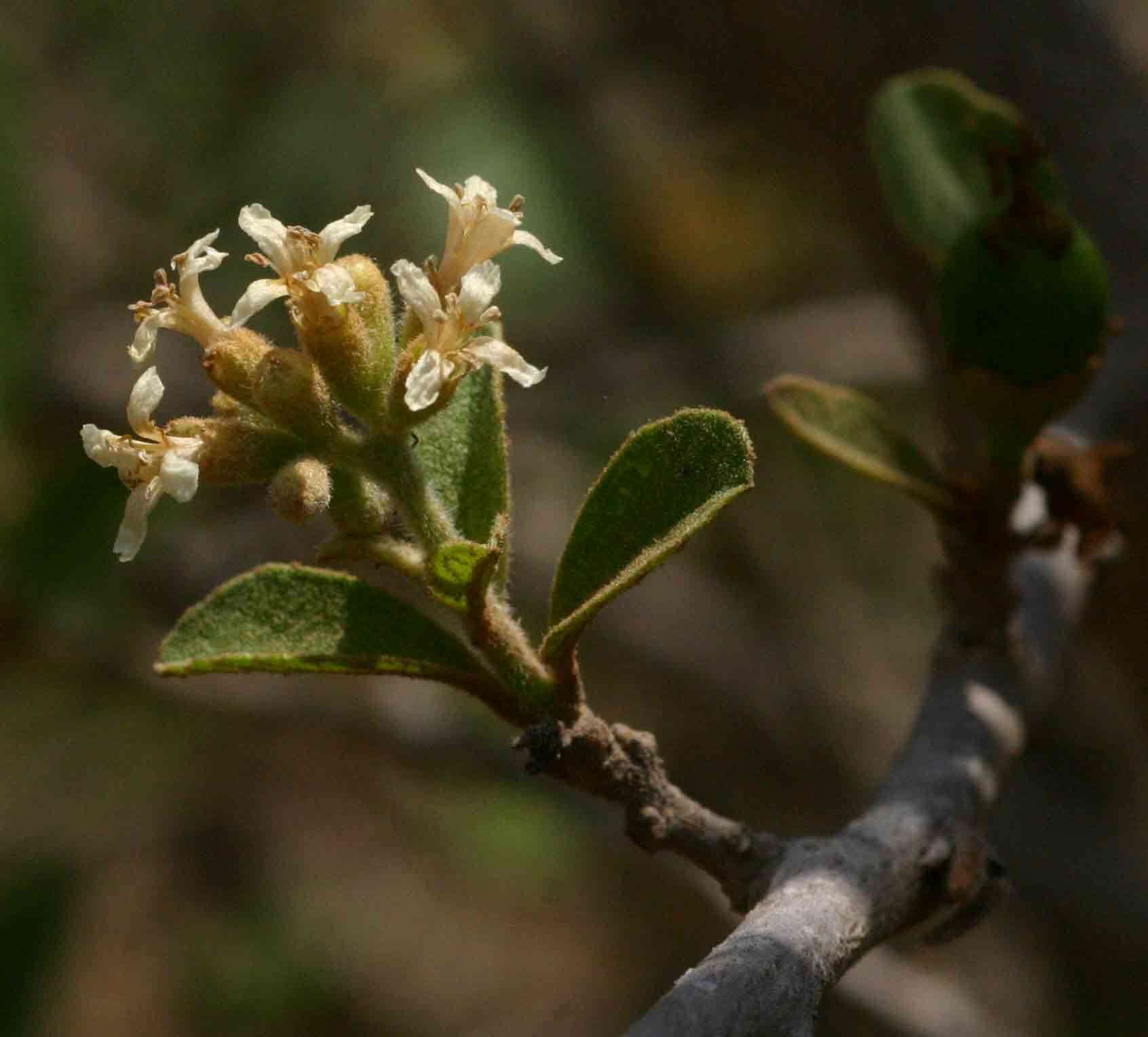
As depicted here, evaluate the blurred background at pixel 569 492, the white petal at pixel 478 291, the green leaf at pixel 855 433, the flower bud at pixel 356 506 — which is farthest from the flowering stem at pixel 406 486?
the blurred background at pixel 569 492

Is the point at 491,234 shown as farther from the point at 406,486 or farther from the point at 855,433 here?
the point at 855,433

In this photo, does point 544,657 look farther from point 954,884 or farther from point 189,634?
point 954,884

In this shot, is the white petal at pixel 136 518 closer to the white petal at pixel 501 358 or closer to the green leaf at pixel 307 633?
the green leaf at pixel 307 633

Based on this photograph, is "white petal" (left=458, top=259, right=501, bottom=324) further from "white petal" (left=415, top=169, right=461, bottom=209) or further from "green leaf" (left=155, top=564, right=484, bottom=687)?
"green leaf" (left=155, top=564, right=484, bottom=687)

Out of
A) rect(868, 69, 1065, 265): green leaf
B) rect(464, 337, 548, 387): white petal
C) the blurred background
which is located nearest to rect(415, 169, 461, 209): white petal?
rect(464, 337, 548, 387): white petal

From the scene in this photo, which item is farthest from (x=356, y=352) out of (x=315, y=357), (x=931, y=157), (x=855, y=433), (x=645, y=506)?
(x=931, y=157)

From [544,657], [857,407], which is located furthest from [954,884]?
[857,407]
